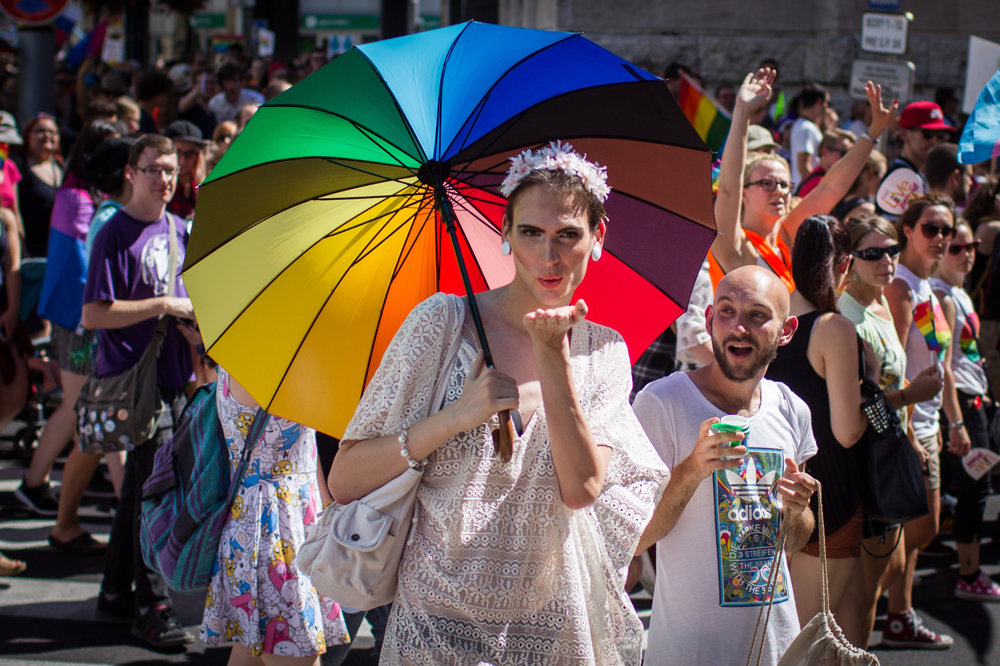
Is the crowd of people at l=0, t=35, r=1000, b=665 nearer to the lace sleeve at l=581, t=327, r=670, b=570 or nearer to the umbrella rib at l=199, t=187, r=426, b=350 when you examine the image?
the lace sleeve at l=581, t=327, r=670, b=570

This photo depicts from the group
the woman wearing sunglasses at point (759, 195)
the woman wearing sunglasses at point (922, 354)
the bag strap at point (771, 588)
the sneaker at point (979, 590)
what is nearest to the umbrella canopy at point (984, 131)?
the woman wearing sunglasses at point (759, 195)

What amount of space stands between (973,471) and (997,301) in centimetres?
185

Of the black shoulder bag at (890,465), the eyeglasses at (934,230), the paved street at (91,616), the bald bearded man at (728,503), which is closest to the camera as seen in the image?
the bald bearded man at (728,503)

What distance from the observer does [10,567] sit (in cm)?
584

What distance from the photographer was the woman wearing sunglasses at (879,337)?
4.68 meters

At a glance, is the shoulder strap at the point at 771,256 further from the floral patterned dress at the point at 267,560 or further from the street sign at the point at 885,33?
the street sign at the point at 885,33

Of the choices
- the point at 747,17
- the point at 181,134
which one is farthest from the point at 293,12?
the point at 181,134

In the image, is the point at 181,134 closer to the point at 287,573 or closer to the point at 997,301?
the point at 287,573

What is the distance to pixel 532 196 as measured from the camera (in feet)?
8.07

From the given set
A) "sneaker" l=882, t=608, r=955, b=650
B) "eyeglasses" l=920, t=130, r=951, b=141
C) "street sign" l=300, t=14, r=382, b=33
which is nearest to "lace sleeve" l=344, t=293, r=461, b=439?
"sneaker" l=882, t=608, r=955, b=650

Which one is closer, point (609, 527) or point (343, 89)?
point (609, 527)

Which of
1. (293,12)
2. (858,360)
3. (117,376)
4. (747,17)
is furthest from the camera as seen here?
(293,12)

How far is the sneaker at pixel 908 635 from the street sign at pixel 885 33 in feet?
22.3

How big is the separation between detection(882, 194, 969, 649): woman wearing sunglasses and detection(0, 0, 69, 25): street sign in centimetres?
791
